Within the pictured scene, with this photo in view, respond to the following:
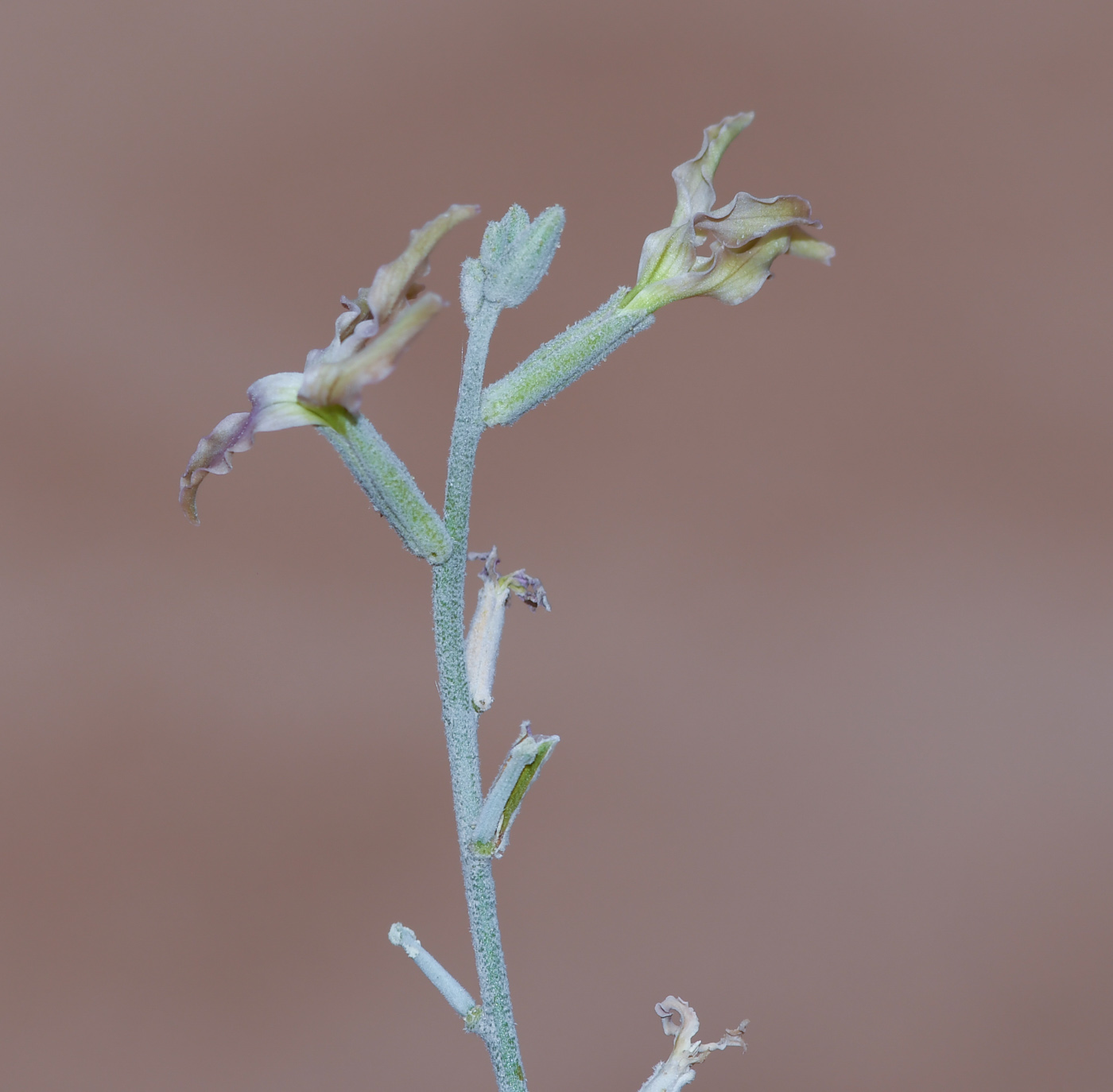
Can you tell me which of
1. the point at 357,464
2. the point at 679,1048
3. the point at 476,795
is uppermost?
the point at 357,464

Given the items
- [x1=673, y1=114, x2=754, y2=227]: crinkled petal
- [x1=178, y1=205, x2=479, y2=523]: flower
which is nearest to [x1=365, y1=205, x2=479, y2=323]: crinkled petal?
[x1=178, y1=205, x2=479, y2=523]: flower

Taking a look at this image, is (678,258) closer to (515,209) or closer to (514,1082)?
(515,209)

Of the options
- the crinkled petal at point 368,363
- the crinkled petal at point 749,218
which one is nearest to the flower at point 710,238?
the crinkled petal at point 749,218

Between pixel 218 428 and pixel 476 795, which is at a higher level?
pixel 218 428

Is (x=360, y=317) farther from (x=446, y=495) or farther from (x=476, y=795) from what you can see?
(x=476, y=795)

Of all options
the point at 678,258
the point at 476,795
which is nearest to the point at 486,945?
the point at 476,795

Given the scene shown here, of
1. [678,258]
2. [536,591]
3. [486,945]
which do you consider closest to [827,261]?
[678,258]

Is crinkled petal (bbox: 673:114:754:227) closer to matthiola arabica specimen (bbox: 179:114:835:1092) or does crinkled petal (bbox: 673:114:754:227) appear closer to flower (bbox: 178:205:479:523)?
matthiola arabica specimen (bbox: 179:114:835:1092)
